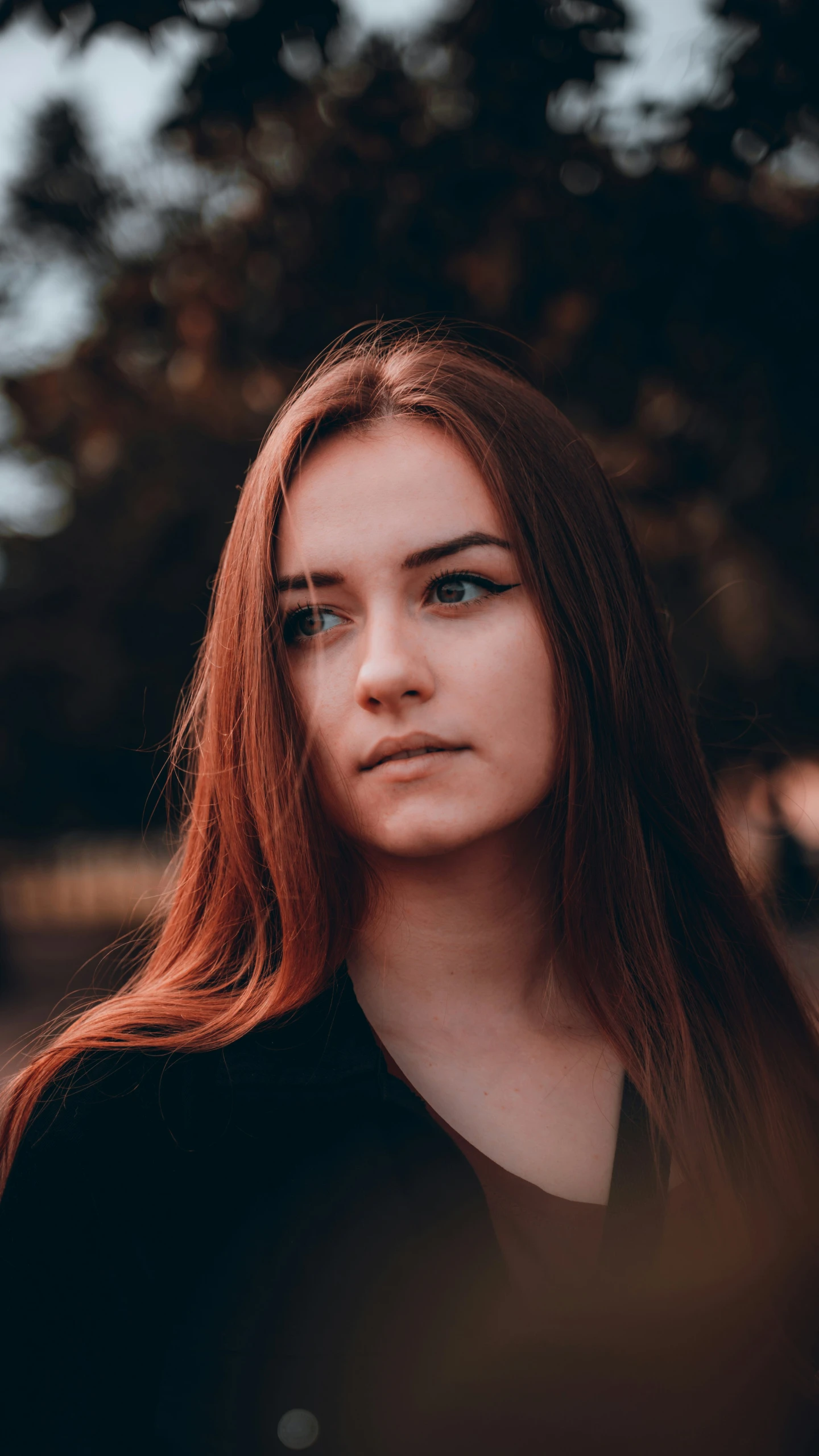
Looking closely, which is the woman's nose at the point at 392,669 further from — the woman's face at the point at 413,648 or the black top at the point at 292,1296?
the black top at the point at 292,1296

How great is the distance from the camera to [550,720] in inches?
60.1

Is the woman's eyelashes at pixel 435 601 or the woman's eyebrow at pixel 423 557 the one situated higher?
the woman's eyebrow at pixel 423 557

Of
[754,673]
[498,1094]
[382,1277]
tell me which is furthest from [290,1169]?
[754,673]

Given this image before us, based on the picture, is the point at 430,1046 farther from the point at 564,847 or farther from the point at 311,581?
the point at 311,581

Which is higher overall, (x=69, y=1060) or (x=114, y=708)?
(x=114, y=708)

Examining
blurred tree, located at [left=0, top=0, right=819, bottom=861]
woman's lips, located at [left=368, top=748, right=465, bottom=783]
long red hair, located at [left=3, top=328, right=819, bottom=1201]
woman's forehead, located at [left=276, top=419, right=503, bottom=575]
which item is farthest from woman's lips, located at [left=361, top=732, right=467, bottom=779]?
blurred tree, located at [left=0, top=0, right=819, bottom=861]

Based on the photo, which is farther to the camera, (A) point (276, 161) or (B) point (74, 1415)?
(A) point (276, 161)

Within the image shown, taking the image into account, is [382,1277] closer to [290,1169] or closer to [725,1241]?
[290,1169]

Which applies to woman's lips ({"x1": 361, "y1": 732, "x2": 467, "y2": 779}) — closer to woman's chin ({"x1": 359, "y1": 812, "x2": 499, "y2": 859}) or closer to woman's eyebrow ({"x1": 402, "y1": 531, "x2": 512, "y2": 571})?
woman's chin ({"x1": 359, "y1": 812, "x2": 499, "y2": 859})

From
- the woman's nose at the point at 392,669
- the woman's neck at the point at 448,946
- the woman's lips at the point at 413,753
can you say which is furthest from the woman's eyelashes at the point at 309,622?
the woman's neck at the point at 448,946

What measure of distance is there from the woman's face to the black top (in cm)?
38

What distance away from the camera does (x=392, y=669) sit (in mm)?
1386

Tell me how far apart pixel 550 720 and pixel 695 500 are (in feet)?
7.02

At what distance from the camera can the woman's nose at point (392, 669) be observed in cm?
139
